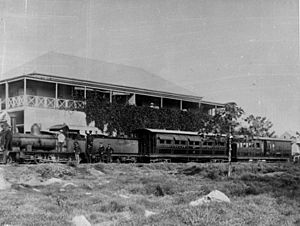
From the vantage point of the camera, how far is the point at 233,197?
10469 mm

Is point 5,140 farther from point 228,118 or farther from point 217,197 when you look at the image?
point 217,197

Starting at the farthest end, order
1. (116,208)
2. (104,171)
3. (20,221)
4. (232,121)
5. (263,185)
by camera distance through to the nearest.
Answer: (104,171) < (232,121) < (263,185) < (116,208) < (20,221)

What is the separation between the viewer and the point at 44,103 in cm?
2906

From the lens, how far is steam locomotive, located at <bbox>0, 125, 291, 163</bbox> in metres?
20.6

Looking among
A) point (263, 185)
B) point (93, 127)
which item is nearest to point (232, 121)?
point (263, 185)

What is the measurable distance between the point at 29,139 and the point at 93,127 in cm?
1109

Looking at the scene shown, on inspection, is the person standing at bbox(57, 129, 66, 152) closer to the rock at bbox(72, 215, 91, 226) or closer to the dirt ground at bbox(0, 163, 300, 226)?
the dirt ground at bbox(0, 163, 300, 226)

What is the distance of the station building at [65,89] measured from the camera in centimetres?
2822

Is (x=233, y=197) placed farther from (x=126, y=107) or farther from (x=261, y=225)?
(x=126, y=107)

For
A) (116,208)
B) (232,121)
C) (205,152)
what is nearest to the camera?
(116,208)

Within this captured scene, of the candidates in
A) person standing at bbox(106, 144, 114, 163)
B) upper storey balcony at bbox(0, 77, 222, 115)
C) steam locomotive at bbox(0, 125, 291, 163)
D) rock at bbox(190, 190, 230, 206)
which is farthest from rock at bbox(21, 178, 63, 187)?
upper storey balcony at bbox(0, 77, 222, 115)

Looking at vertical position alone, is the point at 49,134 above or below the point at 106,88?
below

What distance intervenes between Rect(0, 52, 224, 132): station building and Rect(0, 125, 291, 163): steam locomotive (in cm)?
359

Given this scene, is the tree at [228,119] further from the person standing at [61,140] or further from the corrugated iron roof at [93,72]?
the corrugated iron roof at [93,72]
